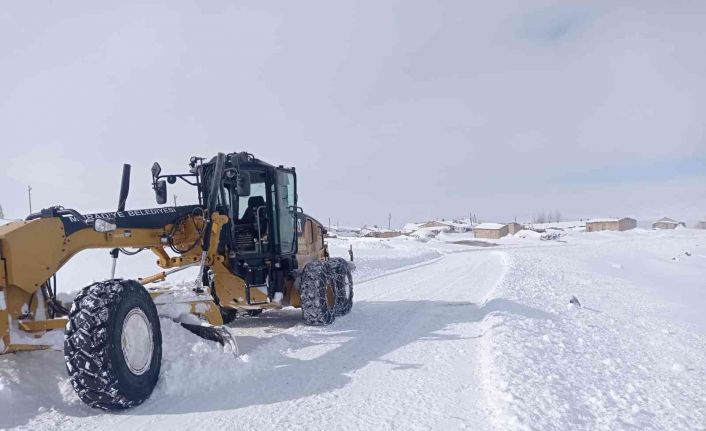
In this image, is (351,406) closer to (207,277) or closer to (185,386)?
(185,386)

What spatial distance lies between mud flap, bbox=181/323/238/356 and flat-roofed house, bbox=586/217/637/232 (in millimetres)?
104202

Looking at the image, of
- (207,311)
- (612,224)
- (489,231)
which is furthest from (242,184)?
(612,224)

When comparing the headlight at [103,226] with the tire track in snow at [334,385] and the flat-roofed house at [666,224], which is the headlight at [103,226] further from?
the flat-roofed house at [666,224]

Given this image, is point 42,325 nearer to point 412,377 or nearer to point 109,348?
point 109,348

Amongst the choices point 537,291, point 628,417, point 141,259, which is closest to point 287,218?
point 628,417

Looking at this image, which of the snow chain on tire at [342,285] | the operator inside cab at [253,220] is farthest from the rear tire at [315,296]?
the operator inside cab at [253,220]

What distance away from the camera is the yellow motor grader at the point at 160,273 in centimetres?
429

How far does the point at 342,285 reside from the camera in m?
9.73

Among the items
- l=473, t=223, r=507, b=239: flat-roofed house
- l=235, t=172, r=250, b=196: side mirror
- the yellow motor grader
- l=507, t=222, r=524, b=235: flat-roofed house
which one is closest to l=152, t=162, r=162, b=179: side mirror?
the yellow motor grader

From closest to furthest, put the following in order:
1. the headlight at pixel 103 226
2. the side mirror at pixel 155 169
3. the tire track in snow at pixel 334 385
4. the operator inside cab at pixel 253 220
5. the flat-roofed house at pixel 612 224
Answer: the tire track in snow at pixel 334 385 → the headlight at pixel 103 226 → the side mirror at pixel 155 169 → the operator inside cab at pixel 253 220 → the flat-roofed house at pixel 612 224

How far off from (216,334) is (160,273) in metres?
1.84

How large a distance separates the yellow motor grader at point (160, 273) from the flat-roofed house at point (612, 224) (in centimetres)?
10031

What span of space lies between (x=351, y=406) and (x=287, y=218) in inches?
185

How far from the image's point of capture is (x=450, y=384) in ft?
17.3
